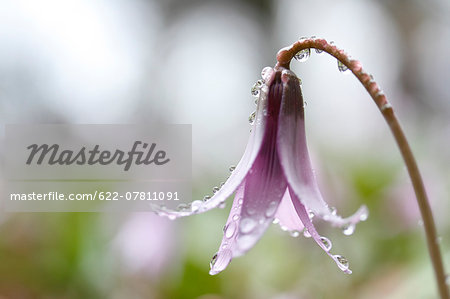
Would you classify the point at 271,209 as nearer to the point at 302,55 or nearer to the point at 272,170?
the point at 272,170

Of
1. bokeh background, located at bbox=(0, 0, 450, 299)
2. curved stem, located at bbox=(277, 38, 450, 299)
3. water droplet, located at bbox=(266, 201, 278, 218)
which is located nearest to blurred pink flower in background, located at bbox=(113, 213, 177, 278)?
bokeh background, located at bbox=(0, 0, 450, 299)

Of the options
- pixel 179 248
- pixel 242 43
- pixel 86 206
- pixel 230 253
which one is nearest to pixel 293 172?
pixel 230 253

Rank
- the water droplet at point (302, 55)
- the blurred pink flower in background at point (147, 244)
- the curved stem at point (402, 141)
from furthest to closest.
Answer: the blurred pink flower in background at point (147, 244) → the water droplet at point (302, 55) → the curved stem at point (402, 141)

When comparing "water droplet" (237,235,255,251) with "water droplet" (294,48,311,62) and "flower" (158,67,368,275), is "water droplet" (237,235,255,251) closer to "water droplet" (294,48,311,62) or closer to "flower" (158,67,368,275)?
"flower" (158,67,368,275)

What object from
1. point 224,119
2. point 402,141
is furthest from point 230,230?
point 224,119

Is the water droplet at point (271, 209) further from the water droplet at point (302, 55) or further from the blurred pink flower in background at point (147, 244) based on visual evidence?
the blurred pink flower in background at point (147, 244)

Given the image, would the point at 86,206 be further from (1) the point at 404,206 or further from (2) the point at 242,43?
(2) the point at 242,43

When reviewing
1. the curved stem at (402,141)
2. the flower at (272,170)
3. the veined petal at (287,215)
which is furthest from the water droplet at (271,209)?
the curved stem at (402,141)
